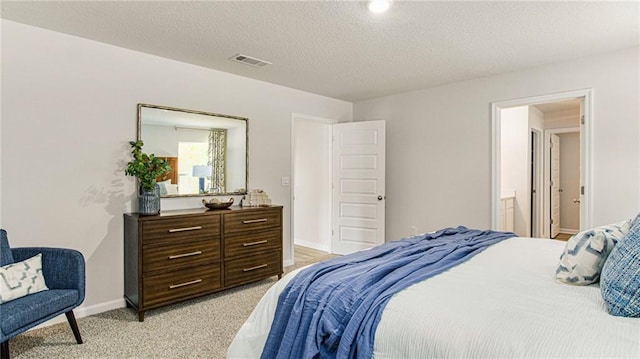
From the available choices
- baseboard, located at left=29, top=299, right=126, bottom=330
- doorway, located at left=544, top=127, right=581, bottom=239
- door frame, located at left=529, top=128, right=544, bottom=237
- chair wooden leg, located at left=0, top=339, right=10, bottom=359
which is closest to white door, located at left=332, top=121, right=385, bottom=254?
door frame, located at left=529, top=128, right=544, bottom=237

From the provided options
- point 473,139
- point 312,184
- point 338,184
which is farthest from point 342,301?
point 312,184

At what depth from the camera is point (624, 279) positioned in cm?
125

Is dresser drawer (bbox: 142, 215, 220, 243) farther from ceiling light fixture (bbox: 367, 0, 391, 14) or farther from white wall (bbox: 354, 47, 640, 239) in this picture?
white wall (bbox: 354, 47, 640, 239)

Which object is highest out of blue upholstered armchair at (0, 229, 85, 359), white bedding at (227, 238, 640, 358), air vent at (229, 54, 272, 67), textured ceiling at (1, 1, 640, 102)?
textured ceiling at (1, 1, 640, 102)

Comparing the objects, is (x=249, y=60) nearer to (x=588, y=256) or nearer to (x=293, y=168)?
(x=293, y=168)

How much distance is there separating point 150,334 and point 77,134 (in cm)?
176

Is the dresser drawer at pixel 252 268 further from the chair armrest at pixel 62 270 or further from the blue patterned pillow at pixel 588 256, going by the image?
the blue patterned pillow at pixel 588 256

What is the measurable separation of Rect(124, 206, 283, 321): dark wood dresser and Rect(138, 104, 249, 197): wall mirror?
0.41m

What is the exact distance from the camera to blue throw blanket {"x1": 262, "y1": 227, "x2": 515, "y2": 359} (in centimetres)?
139

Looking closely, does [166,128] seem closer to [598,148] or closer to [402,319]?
[402,319]

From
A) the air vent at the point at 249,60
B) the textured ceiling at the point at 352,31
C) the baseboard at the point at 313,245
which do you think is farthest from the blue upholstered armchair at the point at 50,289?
the baseboard at the point at 313,245

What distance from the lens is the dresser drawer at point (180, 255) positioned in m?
2.91

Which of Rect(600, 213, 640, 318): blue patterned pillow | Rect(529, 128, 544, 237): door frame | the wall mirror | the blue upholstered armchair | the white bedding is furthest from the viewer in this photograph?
Rect(529, 128, 544, 237): door frame

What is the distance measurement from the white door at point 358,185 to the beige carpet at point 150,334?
88.0 inches
